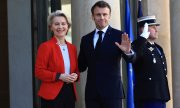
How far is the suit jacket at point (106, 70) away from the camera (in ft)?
16.2

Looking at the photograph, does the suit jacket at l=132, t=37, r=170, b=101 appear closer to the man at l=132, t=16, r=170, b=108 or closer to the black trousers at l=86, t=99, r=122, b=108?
the man at l=132, t=16, r=170, b=108

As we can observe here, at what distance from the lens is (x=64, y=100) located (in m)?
5.04

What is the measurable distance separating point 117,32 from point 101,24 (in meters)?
0.19

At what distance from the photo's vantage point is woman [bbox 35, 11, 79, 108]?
496 cm

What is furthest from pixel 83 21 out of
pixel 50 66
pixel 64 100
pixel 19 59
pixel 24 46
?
pixel 64 100

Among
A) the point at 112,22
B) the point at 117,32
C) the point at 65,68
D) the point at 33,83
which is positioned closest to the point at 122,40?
the point at 117,32

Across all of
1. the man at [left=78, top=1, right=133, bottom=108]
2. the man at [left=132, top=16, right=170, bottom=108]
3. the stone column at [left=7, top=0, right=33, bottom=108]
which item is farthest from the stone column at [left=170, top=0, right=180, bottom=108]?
the man at [left=78, top=1, right=133, bottom=108]

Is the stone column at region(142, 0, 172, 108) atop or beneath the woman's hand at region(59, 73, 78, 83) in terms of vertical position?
atop

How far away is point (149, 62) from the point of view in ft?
18.1

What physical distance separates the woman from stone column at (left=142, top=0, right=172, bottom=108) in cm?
293

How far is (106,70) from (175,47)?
2.71 metres

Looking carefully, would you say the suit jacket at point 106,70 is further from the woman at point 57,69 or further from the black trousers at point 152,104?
the black trousers at point 152,104

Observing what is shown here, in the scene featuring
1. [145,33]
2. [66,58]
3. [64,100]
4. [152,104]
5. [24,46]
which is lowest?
[152,104]

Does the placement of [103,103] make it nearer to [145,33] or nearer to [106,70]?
[106,70]
